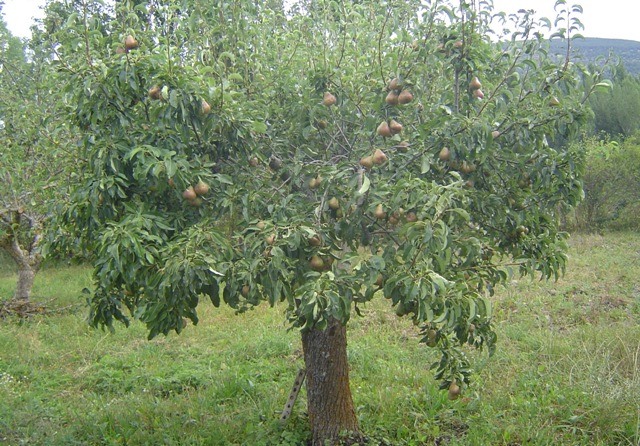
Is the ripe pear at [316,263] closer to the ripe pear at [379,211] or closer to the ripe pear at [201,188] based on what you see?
the ripe pear at [379,211]

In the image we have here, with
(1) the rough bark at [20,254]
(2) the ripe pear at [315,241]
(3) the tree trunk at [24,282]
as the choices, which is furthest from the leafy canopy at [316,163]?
(3) the tree trunk at [24,282]

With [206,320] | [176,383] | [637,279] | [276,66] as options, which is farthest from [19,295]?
[637,279]

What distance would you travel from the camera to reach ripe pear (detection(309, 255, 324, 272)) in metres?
2.72

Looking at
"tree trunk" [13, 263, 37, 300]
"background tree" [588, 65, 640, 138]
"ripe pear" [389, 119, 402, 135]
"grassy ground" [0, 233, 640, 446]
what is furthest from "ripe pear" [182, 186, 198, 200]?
"background tree" [588, 65, 640, 138]

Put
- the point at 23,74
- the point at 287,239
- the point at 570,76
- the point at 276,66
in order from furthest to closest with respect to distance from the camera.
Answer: the point at 23,74 < the point at 276,66 < the point at 570,76 < the point at 287,239

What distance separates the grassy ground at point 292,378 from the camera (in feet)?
14.3

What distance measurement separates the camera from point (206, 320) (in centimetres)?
809

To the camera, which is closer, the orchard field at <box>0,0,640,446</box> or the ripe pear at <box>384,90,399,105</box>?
the orchard field at <box>0,0,640,446</box>

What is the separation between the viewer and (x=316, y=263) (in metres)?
2.72

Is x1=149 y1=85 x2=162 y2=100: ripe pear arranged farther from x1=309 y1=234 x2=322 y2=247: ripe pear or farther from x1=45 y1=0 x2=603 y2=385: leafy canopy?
x1=309 y1=234 x2=322 y2=247: ripe pear

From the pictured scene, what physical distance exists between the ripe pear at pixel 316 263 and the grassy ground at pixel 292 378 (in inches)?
77.4

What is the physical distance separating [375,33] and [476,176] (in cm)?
103

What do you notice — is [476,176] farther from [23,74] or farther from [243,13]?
[23,74]

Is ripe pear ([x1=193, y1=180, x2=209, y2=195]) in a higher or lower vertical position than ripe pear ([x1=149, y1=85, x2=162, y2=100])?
lower
